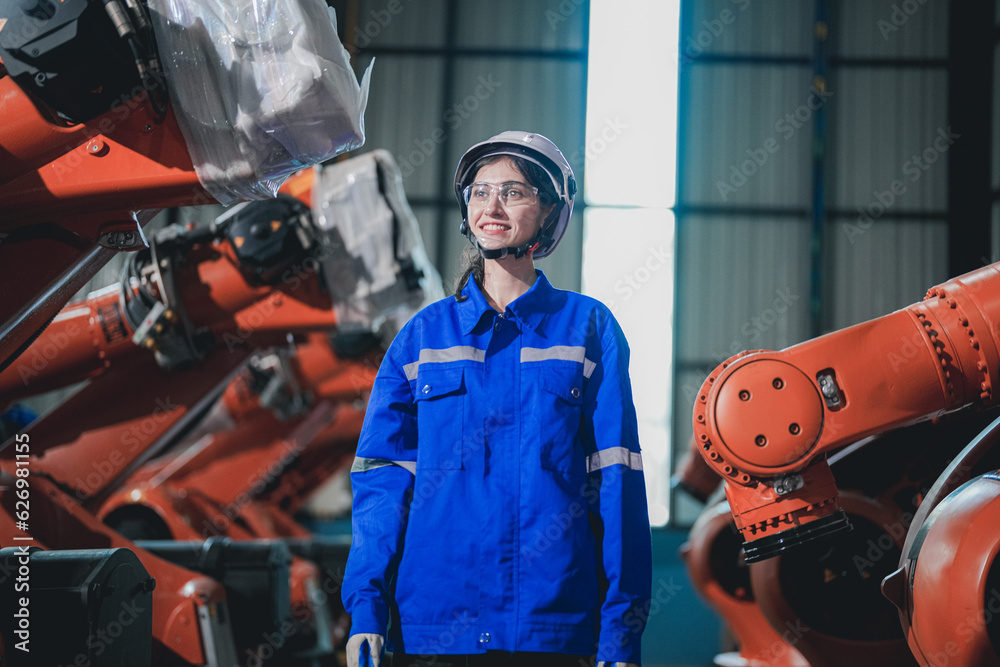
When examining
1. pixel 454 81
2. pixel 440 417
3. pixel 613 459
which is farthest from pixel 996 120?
Result: pixel 440 417

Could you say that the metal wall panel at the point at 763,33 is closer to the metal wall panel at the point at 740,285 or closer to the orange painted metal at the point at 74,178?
the metal wall panel at the point at 740,285

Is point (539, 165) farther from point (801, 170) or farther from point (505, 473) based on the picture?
point (801, 170)

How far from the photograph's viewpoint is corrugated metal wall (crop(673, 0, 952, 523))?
12234 mm

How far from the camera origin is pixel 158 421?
4.14 meters

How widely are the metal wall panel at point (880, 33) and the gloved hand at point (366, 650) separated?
497 inches

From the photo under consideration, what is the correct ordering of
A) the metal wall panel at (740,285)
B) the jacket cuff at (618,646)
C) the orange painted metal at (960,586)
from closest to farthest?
the jacket cuff at (618,646), the orange painted metal at (960,586), the metal wall panel at (740,285)

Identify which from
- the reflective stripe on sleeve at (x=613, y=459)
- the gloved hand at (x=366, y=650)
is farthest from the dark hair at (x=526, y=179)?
the gloved hand at (x=366, y=650)

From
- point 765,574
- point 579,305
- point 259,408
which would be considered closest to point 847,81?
point 259,408

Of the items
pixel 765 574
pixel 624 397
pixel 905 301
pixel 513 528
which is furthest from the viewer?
pixel 905 301

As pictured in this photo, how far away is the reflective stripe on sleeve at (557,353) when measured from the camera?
1.95 m

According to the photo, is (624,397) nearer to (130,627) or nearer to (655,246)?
(130,627)

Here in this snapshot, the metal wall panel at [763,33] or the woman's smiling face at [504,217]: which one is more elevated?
the metal wall panel at [763,33]

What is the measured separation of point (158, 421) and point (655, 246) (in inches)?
354

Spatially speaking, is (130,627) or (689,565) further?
(689,565)
